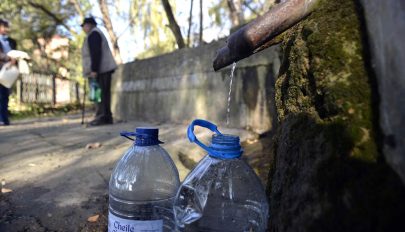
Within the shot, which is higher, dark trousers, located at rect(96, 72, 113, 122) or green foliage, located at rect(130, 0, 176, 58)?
green foliage, located at rect(130, 0, 176, 58)

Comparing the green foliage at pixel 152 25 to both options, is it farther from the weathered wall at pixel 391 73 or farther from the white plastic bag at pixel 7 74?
the weathered wall at pixel 391 73

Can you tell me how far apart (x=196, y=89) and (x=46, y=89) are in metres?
11.8

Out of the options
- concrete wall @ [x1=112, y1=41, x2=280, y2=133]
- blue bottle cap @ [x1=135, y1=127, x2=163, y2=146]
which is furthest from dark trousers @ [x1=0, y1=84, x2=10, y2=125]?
blue bottle cap @ [x1=135, y1=127, x2=163, y2=146]

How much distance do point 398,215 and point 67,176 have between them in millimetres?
2851

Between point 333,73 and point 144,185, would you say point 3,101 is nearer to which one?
point 144,185

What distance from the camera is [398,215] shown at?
2.56ft

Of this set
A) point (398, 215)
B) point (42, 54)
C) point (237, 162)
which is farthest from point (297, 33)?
point (42, 54)

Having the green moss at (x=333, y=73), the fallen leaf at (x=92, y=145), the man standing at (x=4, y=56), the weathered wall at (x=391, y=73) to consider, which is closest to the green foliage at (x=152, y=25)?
the man standing at (x=4, y=56)

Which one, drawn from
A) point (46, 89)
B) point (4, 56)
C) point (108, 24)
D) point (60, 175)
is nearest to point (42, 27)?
point (46, 89)

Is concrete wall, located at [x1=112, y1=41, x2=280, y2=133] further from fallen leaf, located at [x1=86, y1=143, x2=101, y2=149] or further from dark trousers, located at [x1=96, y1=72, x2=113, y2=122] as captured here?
fallen leaf, located at [x1=86, y1=143, x2=101, y2=149]

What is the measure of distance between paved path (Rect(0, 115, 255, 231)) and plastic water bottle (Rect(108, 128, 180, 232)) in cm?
60

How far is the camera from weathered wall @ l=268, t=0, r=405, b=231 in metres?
0.84

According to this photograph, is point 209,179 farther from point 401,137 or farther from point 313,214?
point 401,137

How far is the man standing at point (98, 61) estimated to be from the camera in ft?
20.4
